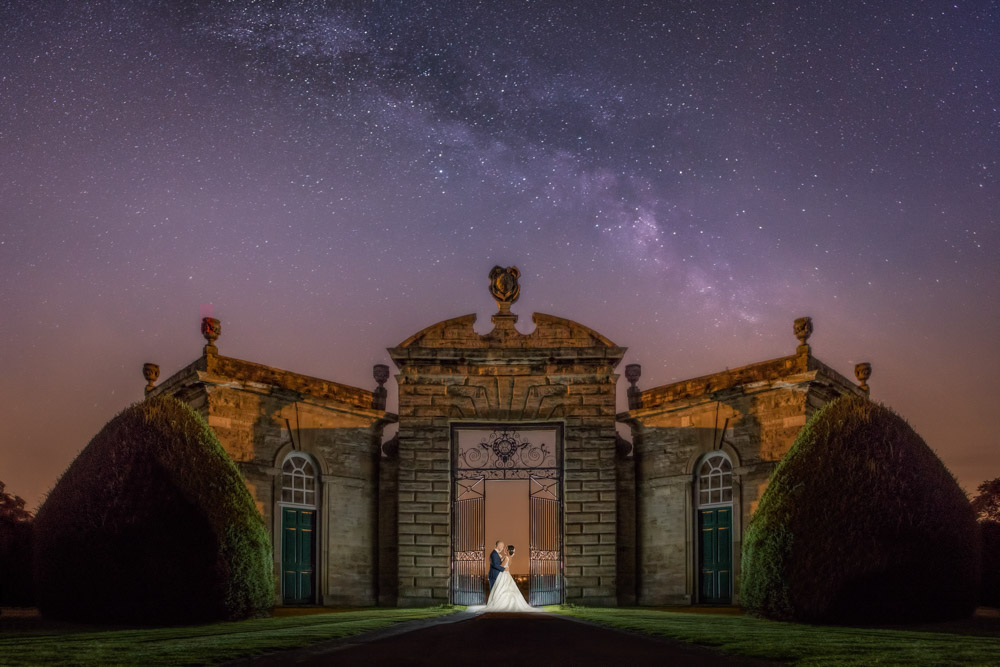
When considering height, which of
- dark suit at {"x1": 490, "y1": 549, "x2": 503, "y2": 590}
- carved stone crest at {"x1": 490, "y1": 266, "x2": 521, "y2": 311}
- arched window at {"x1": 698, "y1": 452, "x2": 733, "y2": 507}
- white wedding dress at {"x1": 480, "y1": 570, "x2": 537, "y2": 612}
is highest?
carved stone crest at {"x1": 490, "y1": 266, "x2": 521, "y2": 311}

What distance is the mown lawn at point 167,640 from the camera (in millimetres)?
9258

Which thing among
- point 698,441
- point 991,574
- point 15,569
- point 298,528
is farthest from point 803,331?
point 15,569

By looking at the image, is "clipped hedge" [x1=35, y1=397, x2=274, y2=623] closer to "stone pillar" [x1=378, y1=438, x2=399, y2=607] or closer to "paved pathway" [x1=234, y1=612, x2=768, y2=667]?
"paved pathway" [x1=234, y1=612, x2=768, y2=667]

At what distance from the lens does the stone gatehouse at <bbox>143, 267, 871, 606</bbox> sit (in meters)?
20.8

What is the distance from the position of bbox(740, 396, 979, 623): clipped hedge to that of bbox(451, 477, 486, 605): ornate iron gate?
7.46 meters

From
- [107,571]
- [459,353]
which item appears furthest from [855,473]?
[107,571]

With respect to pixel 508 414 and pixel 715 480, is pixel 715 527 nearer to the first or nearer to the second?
pixel 715 480

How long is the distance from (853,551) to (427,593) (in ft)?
33.2

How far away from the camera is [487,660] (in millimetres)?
9320

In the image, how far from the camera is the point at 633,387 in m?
23.2

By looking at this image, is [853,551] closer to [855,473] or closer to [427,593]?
[855,473]

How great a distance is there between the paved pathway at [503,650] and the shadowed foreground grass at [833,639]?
519 mm

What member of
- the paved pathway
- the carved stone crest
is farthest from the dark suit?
the paved pathway

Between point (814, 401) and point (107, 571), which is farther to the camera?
point (814, 401)
